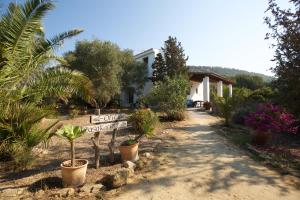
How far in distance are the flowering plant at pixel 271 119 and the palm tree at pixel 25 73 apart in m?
5.86

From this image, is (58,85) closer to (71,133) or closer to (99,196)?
(71,133)

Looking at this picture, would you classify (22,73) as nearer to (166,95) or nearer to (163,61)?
(166,95)

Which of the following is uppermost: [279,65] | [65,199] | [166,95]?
[279,65]

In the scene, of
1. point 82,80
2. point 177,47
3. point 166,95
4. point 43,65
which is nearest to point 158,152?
point 82,80

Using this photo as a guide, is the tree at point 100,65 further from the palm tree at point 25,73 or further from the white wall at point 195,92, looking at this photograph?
the palm tree at point 25,73

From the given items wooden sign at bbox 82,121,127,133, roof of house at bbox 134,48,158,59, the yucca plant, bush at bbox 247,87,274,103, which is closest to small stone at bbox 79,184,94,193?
the yucca plant

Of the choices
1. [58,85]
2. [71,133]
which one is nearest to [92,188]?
[71,133]

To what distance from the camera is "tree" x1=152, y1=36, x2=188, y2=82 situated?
24.0 m

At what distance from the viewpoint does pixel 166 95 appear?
14.7 meters

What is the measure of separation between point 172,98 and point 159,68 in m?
11.0

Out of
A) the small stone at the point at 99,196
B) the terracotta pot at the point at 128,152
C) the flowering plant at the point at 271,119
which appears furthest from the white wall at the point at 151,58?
the small stone at the point at 99,196

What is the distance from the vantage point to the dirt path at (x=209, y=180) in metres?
5.07

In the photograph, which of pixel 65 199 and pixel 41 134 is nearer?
pixel 65 199

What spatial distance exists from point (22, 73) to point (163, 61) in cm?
1925
